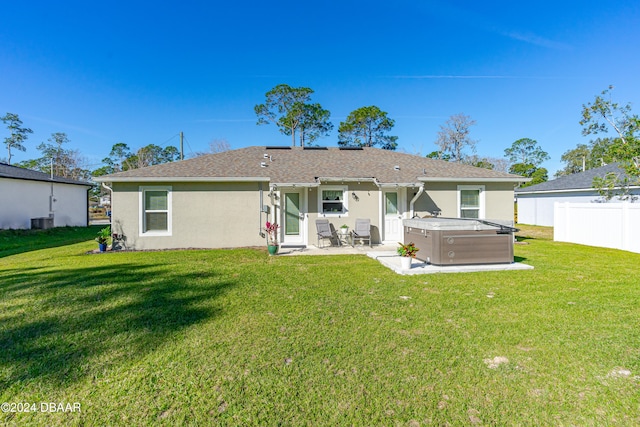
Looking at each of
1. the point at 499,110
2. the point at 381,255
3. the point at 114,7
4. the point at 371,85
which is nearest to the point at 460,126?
the point at 499,110

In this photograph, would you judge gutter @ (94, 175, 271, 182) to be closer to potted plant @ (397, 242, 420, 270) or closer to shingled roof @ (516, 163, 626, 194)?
potted plant @ (397, 242, 420, 270)

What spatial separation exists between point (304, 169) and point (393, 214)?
158 inches

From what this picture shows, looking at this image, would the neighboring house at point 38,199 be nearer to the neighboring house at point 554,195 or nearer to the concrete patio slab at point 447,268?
the concrete patio slab at point 447,268

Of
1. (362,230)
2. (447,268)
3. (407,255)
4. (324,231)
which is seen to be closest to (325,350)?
(407,255)

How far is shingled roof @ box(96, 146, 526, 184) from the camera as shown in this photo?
33.7 feet

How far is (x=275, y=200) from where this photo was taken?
416 inches

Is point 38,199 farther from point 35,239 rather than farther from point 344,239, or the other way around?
point 344,239

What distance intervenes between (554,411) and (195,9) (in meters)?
15.7

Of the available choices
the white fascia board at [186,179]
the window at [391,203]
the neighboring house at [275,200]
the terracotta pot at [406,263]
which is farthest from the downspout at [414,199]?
the white fascia board at [186,179]

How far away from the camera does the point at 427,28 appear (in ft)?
47.1

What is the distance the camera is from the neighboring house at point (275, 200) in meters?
10.2

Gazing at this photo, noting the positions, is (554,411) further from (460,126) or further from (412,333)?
(460,126)

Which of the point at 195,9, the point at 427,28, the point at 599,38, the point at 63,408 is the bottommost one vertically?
the point at 63,408

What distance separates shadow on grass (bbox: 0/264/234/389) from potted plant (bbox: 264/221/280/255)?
8.72ft
